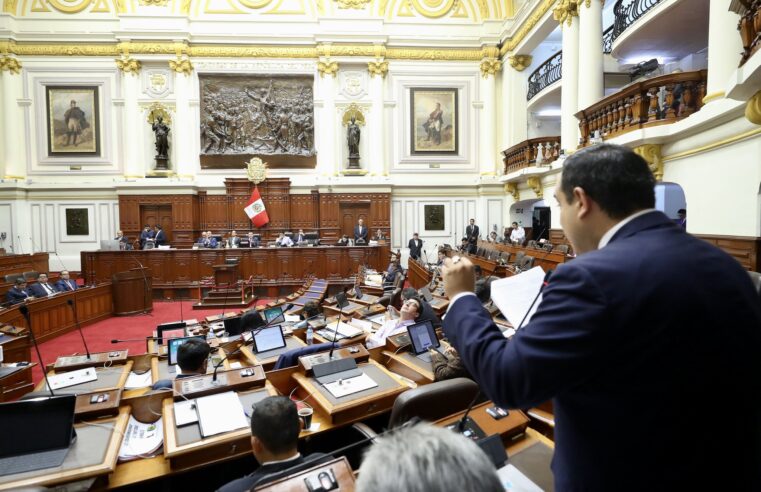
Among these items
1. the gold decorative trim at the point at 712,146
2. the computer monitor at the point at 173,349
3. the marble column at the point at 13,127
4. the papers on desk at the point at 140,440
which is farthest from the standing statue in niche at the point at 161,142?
the gold decorative trim at the point at 712,146

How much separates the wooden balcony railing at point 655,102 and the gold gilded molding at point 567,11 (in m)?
3.43

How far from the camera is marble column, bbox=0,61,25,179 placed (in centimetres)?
1387

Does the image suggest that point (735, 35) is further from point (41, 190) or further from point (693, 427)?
point (41, 190)

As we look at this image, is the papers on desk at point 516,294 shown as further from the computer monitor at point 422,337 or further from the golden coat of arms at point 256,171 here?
the golden coat of arms at point 256,171

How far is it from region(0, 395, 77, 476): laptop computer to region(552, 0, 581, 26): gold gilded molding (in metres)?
11.4

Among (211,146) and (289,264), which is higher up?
(211,146)

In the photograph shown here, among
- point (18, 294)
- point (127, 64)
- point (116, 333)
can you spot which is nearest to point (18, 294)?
point (18, 294)

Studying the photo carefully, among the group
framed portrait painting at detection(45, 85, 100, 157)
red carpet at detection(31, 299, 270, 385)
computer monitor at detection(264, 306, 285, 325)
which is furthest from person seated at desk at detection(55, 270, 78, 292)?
framed portrait painting at detection(45, 85, 100, 157)

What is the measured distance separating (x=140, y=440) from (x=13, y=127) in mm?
16730

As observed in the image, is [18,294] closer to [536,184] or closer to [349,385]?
[349,385]

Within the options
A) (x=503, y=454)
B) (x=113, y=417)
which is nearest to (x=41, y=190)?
(x=113, y=417)

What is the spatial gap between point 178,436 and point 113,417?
581 millimetres

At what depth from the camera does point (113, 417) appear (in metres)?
2.42

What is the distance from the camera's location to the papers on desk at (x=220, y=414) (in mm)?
2221
